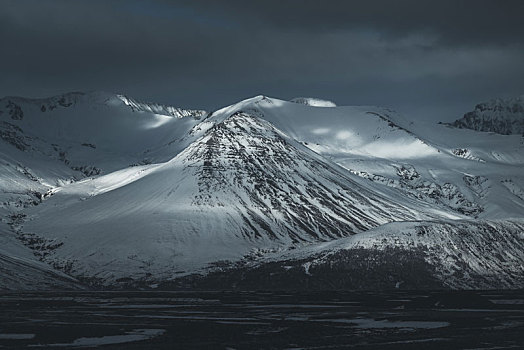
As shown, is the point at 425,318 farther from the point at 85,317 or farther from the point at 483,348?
the point at 85,317

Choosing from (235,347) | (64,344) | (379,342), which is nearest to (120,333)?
(64,344)

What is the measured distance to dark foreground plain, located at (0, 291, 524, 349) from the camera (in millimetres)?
129375

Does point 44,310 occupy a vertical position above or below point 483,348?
above

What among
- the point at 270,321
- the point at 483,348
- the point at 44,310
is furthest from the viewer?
the point at 44,310

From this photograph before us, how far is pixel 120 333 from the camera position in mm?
142500

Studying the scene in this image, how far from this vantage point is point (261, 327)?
151375 mm

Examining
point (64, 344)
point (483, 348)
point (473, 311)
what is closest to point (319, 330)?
point (483, 348)

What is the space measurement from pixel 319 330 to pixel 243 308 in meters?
53.0

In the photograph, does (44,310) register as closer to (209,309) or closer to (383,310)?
(209,309)

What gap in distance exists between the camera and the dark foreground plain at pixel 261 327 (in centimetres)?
12938

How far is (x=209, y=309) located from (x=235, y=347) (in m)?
70.8

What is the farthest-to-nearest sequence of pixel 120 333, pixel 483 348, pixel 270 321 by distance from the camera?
pixel 270 321 < pixel 120 333 < pixel 483 348

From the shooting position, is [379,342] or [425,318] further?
[425,318]

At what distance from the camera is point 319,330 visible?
14675cm
